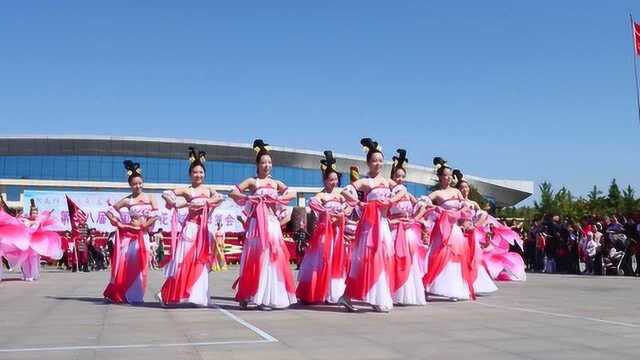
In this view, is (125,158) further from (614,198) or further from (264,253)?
(264,253)

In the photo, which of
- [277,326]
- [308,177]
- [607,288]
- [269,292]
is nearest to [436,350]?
[277,326]

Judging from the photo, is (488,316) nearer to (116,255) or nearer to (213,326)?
(213,326)

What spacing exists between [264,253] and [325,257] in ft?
3.58

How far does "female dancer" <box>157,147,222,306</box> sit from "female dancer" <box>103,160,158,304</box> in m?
0.68

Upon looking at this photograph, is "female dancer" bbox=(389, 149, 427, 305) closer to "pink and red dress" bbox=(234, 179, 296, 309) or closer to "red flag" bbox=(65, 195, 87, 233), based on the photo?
"pink and red dress" bbox=(234, 179, 296, 309)

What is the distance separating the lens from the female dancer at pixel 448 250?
37.5 feet

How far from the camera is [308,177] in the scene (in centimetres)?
6906

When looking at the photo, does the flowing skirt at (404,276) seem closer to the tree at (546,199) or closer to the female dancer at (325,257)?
the female dancer at (325,257)

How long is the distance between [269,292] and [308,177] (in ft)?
194

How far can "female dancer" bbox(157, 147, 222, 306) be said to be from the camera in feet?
33.1

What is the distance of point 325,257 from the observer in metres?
10.6

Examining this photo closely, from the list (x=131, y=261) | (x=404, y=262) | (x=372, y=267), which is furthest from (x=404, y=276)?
(x=131, y=261)

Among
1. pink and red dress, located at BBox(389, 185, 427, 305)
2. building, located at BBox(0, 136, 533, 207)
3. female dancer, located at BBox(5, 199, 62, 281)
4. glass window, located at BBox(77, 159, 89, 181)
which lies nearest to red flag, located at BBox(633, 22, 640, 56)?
pink and red dress, located at BBox(389, 185, 427, 305)

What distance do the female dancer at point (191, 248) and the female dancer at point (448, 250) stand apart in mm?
3614
